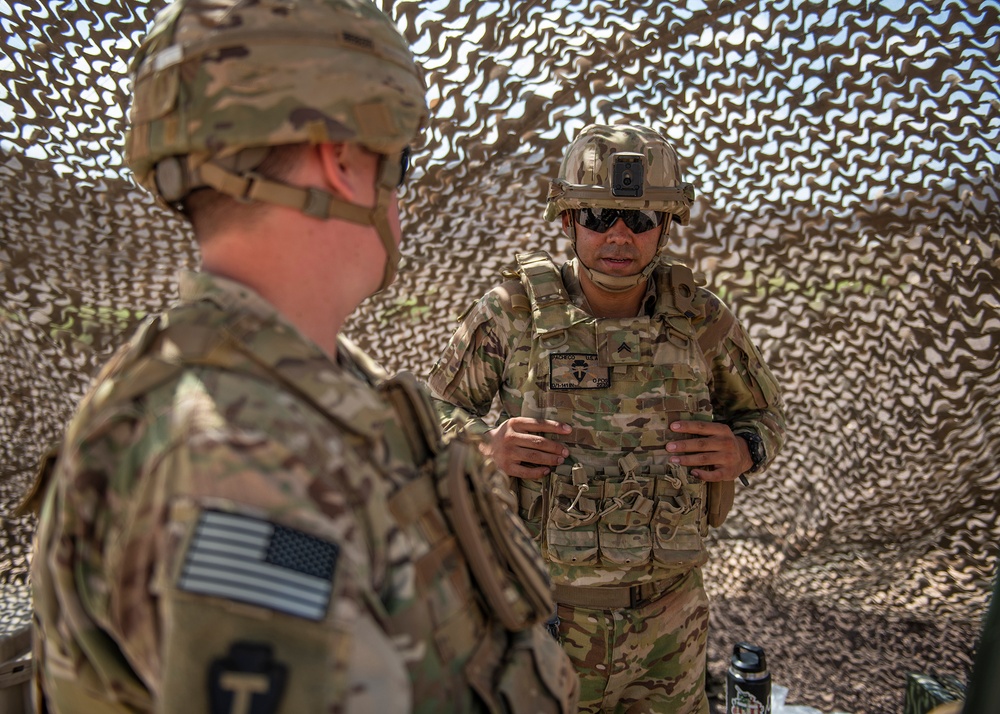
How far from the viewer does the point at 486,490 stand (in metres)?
1.13

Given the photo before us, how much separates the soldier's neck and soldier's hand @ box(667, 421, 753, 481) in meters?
0.37

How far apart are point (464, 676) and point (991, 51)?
3206mm

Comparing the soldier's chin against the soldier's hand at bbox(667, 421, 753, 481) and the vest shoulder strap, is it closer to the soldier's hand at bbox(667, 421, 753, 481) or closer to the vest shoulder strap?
the vest shoulder strap

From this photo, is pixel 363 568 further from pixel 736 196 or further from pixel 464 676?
pixel 736 196

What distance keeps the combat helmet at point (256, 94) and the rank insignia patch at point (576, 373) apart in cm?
126

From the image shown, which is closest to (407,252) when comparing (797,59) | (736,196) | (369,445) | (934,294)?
(736,196)

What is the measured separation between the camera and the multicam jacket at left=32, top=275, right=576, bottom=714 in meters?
0.71

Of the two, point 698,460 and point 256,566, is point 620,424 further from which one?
point 256,566

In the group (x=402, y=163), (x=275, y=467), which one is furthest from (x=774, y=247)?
(x=275, y=467)

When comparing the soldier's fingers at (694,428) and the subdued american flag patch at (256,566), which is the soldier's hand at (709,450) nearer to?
the soldier's fingers at (694,428)

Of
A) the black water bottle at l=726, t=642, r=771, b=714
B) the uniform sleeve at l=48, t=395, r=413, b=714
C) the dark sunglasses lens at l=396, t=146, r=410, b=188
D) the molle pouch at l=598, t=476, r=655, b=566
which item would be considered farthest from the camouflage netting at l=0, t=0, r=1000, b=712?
the uniform sleeve at l=48, t=395, r=413, b=714

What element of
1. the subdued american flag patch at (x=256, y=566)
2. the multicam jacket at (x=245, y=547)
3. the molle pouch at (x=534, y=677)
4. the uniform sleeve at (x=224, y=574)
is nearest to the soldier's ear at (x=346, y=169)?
the multicam jacket at (x=245, y=547)

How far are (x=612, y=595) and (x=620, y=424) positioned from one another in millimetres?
465

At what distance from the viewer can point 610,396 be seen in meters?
2.27
